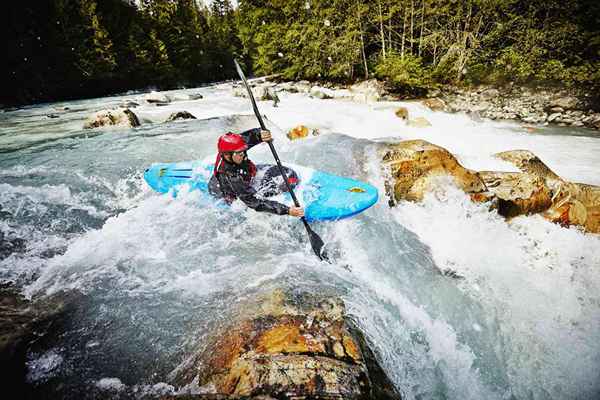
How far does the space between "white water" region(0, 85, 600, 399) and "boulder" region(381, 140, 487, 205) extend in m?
0.19

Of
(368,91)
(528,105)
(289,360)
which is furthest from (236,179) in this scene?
(368,91)

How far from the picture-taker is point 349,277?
3258mm

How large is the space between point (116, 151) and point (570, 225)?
A: 9527 mm

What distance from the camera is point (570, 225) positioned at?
13.3 feet

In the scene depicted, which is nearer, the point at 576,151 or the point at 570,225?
the point at 570,225

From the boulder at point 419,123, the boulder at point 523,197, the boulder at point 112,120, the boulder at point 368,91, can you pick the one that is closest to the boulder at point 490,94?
the boulder at point 368,91

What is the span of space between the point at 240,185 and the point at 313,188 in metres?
1.20

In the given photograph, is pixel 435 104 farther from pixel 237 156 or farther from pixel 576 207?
pixel 237 156

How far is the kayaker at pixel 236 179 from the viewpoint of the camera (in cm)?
355

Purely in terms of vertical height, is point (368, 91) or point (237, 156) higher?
point (368, 91)

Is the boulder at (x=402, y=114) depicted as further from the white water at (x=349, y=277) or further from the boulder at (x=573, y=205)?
the boulder at (x=573, y=205)

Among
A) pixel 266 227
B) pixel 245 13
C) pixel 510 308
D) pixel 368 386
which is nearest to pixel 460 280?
pixel 510 308

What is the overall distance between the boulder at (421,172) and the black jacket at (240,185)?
2.04 meters

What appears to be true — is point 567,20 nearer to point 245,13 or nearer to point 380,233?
point 380,233
